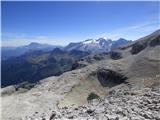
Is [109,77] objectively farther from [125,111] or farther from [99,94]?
[125,111]

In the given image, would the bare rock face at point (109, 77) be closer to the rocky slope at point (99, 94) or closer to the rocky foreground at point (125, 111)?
the rocky slope at point (99, 94)

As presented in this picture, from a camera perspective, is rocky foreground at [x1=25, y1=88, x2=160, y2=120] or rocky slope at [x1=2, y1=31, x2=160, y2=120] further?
rocky slope at [x1=2, y1=31, x2=160, y2=120]

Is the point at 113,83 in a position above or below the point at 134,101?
below

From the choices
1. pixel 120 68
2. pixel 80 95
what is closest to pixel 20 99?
pixel 80 95

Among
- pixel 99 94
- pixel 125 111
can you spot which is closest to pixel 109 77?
pixel 99 94

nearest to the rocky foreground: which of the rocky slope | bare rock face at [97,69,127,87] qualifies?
the rocky slope

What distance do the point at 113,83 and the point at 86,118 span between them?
33871 millimetres

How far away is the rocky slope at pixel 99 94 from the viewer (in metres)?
22.4

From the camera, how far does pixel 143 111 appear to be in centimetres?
2095

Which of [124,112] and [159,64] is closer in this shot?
[124,112]

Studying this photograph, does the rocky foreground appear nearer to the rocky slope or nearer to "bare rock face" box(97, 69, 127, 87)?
the rocky slope

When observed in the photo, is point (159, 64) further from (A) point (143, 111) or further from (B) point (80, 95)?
(A) point (143, 111)

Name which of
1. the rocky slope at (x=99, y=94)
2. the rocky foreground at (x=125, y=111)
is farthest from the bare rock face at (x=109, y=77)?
the rocky foreground at (x=125, y=111)

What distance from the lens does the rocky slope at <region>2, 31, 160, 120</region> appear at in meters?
22.4
